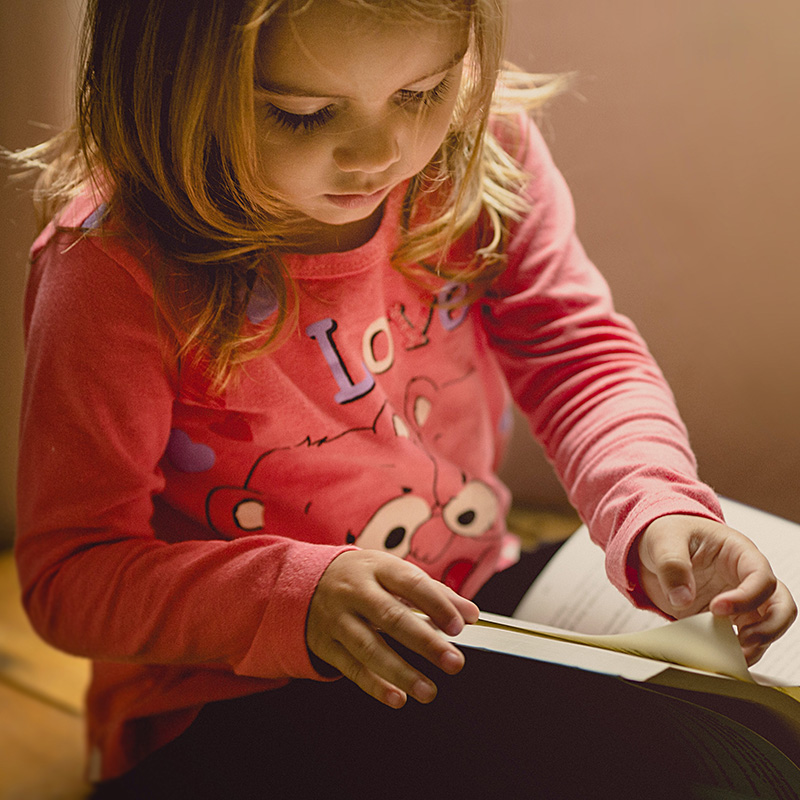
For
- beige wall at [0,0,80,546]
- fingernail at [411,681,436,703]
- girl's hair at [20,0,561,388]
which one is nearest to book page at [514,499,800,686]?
fingernail at [411,681,436,703]

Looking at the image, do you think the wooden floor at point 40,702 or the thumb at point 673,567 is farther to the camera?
the wooden floor at point 40,702

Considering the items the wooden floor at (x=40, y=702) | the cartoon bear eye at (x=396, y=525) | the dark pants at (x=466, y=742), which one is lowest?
the wooden floor at (x=40, y=702)

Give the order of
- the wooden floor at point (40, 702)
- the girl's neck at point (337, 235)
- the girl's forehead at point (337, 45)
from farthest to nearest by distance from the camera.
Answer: the wooden floor at point (40, 702)
the girl's neck at point (337, 235)
the girl's forehead at point (337, 45)

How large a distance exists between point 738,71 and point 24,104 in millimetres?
435

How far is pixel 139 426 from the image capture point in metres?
0.45

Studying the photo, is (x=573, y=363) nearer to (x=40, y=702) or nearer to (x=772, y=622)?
(x=772, y=622)

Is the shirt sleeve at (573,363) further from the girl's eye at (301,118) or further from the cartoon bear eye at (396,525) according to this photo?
the girl's eye at (301,118)

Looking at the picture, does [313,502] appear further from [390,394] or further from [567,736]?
[567,736]

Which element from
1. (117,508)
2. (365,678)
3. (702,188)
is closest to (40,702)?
(117,508)

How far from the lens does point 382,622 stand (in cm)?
37

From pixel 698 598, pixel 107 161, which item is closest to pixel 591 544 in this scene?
pixel 698 598

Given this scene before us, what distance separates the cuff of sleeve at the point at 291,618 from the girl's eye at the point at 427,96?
21cm

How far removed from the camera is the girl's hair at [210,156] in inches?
13.5

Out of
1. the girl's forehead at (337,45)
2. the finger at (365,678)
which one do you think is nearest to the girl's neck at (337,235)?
the girl's forehead at (337,45)
